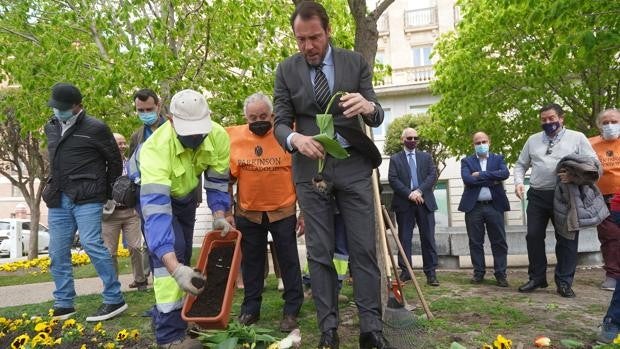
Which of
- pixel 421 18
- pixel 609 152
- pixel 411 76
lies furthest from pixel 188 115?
pixel 421 18

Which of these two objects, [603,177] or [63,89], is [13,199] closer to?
[63,89]

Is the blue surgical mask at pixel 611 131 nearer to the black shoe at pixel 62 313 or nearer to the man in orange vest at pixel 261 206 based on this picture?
the man in orange vest at pixel 261 206

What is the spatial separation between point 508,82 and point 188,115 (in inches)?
376

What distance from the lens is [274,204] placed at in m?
4.19

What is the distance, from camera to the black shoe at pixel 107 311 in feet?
14.7

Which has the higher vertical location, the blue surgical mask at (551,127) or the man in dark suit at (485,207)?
the blue surgical mask at (551,127)

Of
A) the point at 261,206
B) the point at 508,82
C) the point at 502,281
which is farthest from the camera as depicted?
the point at 508,82

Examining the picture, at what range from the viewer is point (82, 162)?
470 centimetres

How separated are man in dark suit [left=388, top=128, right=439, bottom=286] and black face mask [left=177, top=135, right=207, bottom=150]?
3.38 m

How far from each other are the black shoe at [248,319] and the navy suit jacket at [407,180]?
277 cm

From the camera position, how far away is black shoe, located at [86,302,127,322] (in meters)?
4.47

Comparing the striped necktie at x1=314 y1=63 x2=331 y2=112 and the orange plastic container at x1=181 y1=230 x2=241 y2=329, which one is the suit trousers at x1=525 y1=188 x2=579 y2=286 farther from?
the orange plastic container at x1=181 y1=230 x2=241 y2=329

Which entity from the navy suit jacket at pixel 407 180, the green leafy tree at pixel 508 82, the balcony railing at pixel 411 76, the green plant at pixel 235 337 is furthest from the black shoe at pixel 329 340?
the balcony railing at pixel 411 76

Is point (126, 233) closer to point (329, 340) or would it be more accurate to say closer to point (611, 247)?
point (329, 340)
